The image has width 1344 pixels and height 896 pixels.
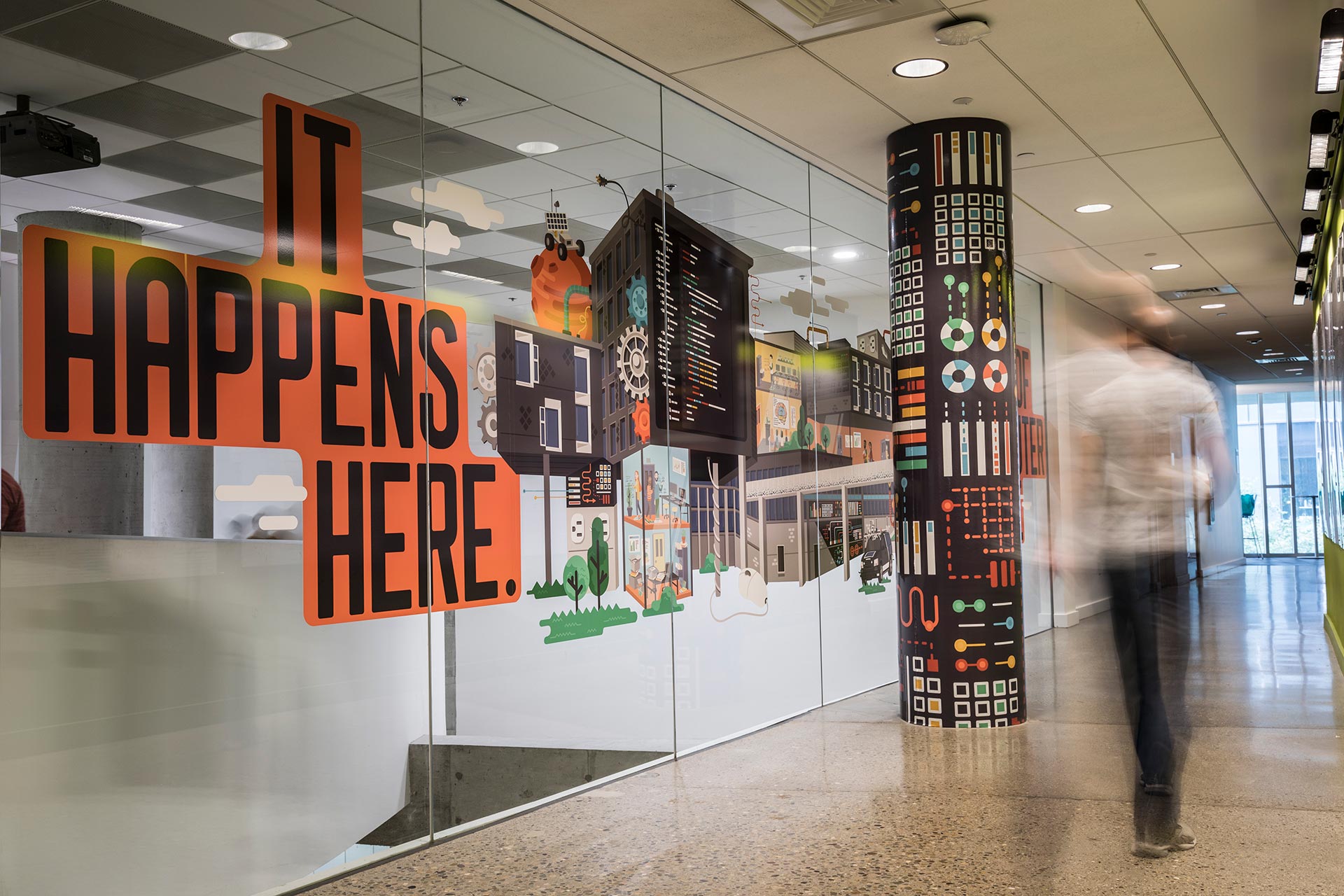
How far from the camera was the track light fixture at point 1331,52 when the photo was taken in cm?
441

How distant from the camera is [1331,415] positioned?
914 cm

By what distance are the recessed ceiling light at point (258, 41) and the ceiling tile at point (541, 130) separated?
803 millimetres

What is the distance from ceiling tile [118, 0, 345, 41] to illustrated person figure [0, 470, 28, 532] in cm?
132

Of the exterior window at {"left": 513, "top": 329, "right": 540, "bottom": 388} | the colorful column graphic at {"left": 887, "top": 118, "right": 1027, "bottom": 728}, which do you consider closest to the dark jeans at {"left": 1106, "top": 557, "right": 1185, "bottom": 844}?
the colorful column graphic at {"left": 887, "top": 118, "right": 1027, "bottom": 728}

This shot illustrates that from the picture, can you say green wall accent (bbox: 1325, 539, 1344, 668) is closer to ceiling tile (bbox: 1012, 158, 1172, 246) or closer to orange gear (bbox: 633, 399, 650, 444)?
ceiling tile (bbox: 1012, 158, 1172, 246)

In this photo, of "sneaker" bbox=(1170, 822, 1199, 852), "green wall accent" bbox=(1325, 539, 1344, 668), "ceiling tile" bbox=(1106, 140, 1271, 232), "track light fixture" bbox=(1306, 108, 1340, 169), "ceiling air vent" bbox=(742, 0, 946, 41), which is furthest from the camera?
"green wall accent" bbox=(1325, 539, 1344, 668)

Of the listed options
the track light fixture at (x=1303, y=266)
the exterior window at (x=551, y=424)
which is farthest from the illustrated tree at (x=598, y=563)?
the track light fixture at (x=1303, y=266)

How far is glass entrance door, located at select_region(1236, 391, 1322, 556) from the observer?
23828mm

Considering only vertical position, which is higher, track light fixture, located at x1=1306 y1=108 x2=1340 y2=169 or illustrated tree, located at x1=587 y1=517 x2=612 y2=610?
track light fixture, located at x1=1306 y1=108 x2=1340 y2=169

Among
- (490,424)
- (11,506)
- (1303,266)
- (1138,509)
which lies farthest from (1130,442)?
(1303,266)

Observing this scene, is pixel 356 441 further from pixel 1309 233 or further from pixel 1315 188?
pixel 1309 233

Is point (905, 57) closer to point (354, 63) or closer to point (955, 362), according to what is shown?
point (955, 362)

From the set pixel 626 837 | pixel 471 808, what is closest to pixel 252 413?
pixel 471 808

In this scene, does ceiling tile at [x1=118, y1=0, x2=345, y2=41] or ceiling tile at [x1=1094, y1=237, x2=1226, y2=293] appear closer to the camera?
ceiling tile at [x1=118, y1=0, x2=345, y2=41]
